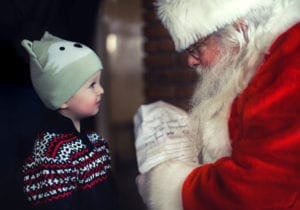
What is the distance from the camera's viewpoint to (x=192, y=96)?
879mm

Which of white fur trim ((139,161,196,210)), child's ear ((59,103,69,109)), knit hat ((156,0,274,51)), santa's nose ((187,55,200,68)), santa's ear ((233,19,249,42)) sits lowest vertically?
white fur trim ((139,161,196,210))

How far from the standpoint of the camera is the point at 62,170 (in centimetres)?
74

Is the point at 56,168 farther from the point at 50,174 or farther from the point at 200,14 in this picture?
the point at 200,14

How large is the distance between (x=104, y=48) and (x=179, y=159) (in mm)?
251

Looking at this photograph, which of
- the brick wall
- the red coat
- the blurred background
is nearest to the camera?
the red coat

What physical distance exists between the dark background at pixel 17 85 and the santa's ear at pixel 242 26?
0.84 ft

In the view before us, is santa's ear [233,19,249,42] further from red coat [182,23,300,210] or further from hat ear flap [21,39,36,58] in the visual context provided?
hat ear flap [21,39,36,58]

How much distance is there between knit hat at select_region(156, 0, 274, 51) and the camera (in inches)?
28.7

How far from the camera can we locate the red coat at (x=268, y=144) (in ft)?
2.14

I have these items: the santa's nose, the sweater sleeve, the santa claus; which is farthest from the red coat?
the sweater sleeve

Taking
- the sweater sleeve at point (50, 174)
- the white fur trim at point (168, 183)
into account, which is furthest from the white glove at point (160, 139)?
the sweater sleeve at point (50, 174)

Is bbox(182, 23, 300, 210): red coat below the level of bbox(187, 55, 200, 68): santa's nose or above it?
below

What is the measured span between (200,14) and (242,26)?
2.6 inches

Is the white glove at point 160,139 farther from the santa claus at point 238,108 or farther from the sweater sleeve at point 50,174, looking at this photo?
the sweater sleeve at point 50,174
